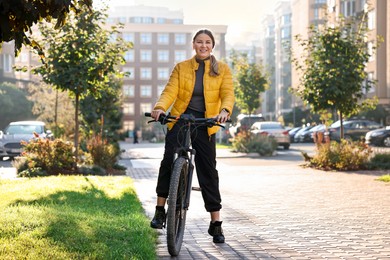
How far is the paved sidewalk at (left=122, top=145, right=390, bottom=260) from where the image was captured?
6.34 metres

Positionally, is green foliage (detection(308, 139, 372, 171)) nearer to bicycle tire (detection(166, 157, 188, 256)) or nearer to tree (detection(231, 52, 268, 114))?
bicycle tire (detection(166, 157, 188, 256))

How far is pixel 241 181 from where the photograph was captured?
15.7 m

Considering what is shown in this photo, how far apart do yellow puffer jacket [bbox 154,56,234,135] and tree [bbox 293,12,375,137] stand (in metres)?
14.1

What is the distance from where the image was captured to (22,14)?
16.5 ft

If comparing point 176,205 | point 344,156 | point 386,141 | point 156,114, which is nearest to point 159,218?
point 176,205

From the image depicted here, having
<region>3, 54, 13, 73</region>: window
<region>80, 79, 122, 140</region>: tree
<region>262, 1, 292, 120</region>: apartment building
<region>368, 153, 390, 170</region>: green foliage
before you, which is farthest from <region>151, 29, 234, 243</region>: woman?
<region>262, 1, 292, 120</region>: apartment building

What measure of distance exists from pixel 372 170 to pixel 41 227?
13.9m

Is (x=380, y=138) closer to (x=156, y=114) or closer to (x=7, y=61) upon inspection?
(x=156, y=114)

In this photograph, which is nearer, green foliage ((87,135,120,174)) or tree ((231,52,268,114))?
green foliage ((87,135,120,174))

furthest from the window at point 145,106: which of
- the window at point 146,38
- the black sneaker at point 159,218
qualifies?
the black sneaker at point 159,218

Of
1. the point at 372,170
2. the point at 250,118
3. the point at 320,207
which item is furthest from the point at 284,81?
the point at 320,207

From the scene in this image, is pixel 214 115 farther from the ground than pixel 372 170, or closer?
farther from the ground

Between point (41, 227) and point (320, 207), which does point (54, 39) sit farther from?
point (41, 227)

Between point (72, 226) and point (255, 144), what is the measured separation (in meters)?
24.9
